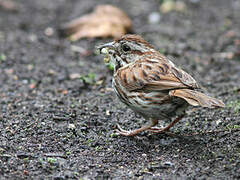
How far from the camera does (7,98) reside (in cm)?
647

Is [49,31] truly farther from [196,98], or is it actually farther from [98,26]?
[196,98]

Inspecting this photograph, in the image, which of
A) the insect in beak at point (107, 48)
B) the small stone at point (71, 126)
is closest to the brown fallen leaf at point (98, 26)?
the insect in beak at point (107, 48)

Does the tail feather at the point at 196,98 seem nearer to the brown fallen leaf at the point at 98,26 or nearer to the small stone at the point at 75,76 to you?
the small stone at the point at 75,76

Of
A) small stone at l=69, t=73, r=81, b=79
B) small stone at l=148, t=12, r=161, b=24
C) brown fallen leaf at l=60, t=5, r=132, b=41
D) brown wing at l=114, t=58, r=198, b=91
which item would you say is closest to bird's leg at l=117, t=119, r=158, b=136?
brown wing at l=114, t=58, r=198, b=91

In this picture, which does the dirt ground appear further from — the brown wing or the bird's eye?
the bird's eye

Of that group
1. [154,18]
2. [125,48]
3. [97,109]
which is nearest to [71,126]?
[97,109]

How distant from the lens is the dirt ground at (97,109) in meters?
4.32

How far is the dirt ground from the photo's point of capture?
4.32 meters

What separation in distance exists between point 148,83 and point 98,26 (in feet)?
16.1

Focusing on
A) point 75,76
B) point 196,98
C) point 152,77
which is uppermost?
point 152,77

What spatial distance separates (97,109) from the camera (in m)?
5.98

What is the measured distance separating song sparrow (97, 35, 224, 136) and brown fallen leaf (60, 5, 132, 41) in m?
4.03

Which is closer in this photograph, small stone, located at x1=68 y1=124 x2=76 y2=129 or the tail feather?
the tail feather

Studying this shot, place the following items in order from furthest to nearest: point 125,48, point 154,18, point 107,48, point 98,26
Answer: point 154,18
point 98,26
point 107,48
point 125,48
